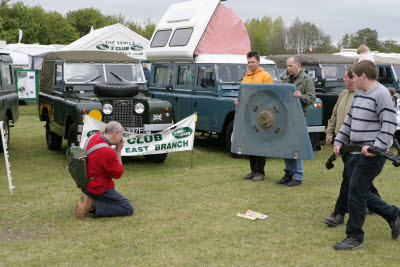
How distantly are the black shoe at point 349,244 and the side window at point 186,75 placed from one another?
23.2 feet

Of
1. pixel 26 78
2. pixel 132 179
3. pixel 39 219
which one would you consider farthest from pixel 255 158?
pixel 26 78

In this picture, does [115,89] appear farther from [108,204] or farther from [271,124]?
[108,204]

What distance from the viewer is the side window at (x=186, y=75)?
37.1ft

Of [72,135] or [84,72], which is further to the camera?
[84,72]

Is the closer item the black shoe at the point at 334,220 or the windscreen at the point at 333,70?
the black shoe at the point at 334,220

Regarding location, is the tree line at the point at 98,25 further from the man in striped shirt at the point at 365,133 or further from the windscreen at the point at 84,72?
the man in striped shirt at the point at 365,133

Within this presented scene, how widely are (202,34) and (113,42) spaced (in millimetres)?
8803

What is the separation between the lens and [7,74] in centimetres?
1103

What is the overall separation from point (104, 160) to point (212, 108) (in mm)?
5200

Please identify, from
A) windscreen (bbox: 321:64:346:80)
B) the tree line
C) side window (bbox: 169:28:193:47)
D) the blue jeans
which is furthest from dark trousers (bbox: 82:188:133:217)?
the tree line

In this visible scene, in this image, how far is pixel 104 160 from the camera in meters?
5.65

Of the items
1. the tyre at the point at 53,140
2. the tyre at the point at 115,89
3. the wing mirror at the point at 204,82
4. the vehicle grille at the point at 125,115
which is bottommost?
the tyre at the point at 53,140

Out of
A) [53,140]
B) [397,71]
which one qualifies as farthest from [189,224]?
[397,71]

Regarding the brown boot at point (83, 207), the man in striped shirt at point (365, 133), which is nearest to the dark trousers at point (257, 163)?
the brown boot at point (83, 207)
